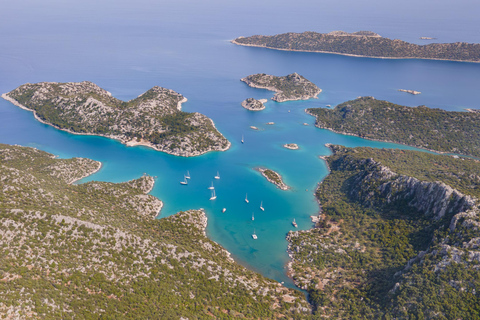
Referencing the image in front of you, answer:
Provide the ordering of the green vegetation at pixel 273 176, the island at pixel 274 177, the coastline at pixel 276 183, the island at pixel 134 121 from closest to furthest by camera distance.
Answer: the coastline at pixel 276 183, the island at pixel 274 177, the green vegetation at pixel 273 176, the island at pixel 134 121

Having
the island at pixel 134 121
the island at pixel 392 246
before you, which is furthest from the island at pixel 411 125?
the island at pixel 134 121

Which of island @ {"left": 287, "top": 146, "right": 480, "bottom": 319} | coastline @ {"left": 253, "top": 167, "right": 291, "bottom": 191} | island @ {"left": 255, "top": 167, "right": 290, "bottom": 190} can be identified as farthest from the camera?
island @ {"left": 255, "top": 167, "right": 290, "bottom": 190}

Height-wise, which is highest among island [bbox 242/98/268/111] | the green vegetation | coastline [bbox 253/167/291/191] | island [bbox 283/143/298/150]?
island [bbox 242/98/268/111]

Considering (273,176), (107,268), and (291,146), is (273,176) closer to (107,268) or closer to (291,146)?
(291,146)

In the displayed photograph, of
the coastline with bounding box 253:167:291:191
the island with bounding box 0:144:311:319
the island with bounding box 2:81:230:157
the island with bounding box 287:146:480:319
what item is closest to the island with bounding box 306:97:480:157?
the island with bounding box 287:146:480:319

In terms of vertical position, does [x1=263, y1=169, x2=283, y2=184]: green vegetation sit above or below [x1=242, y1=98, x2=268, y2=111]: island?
below

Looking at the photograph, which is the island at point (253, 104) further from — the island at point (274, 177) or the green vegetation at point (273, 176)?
the green vegetation at point (273, 176)

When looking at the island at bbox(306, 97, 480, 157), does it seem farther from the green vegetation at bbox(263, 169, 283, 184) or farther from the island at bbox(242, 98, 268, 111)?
the green vegetation at bbox(263, 169, 283, 184)
